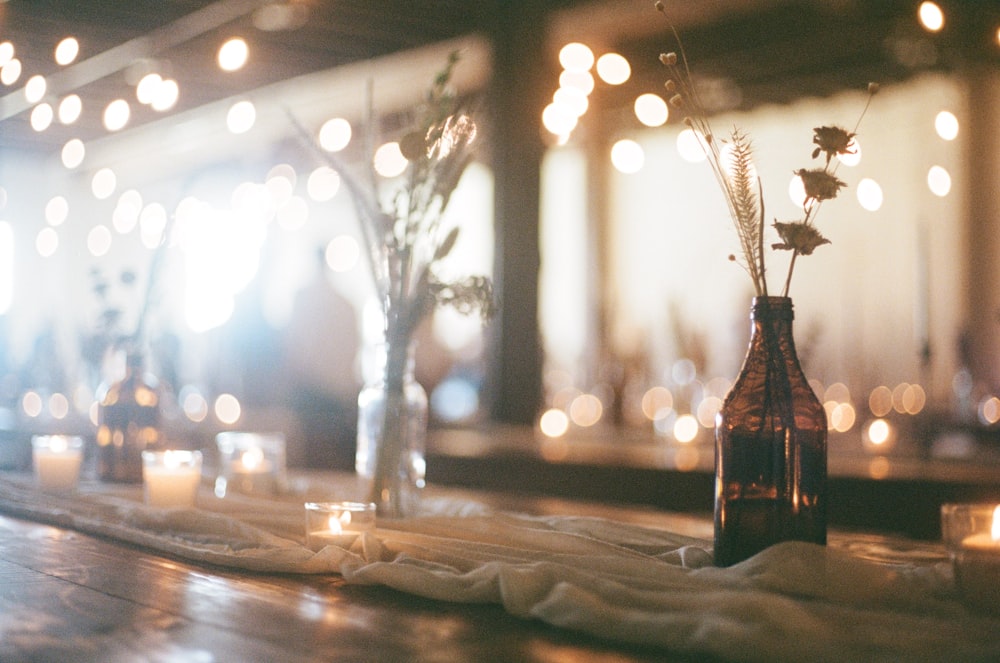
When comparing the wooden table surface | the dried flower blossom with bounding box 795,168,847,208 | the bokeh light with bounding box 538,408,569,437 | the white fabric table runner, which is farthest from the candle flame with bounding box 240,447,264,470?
the bokeh light with bounding box 538,408,569,437

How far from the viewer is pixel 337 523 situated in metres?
1.31

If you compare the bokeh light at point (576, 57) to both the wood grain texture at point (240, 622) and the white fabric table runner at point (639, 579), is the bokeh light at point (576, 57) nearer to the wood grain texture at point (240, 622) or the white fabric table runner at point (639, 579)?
the white fabric table runner at point (639, 579)

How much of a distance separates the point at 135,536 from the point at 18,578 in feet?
0.89

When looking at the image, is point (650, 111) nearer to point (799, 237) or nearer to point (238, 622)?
point (799, 237)

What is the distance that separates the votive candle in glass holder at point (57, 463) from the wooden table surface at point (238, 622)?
0.74 m

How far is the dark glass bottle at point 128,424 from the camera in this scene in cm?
219

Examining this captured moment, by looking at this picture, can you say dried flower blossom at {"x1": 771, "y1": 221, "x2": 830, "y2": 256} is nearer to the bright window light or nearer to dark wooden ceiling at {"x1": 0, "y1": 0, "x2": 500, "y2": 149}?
dark wooden ceiling at {"x1": 0, "y1": 0, "x2": 500, "y2": 149}

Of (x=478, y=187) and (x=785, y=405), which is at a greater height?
(x=478, y=187)

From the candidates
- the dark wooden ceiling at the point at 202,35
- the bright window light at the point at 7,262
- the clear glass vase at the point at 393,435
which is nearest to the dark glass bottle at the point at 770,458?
the clear glass vase at the point at 393,435

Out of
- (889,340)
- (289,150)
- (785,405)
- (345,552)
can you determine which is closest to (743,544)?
(785,405)

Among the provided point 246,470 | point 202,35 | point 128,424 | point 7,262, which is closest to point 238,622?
point 246,470

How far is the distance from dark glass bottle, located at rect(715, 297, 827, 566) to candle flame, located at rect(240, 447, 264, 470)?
1.12m

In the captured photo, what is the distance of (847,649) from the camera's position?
2.67 ft

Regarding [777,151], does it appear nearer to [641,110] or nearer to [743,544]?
[641,110]
